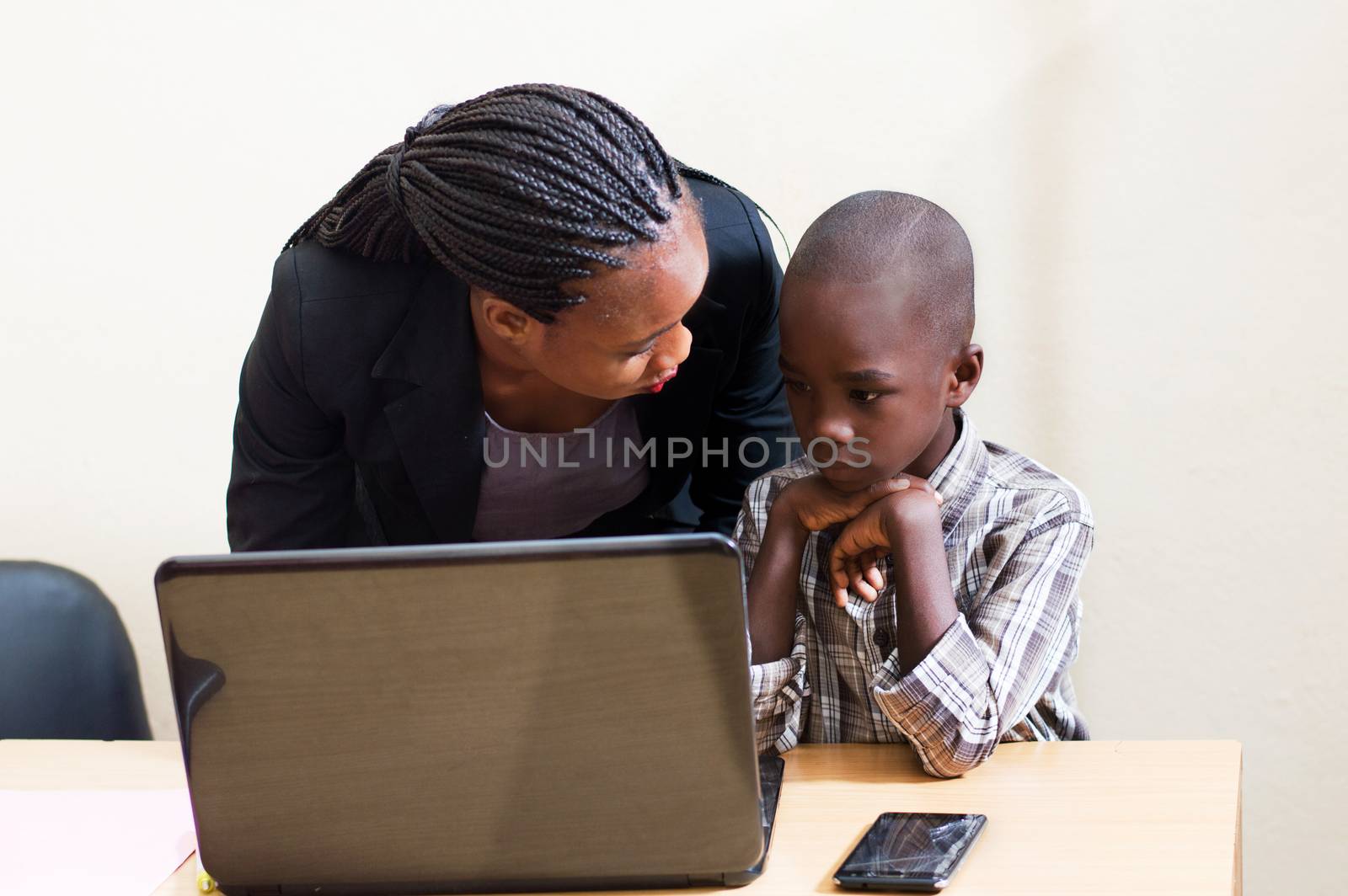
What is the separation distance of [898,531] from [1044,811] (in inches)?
9.8

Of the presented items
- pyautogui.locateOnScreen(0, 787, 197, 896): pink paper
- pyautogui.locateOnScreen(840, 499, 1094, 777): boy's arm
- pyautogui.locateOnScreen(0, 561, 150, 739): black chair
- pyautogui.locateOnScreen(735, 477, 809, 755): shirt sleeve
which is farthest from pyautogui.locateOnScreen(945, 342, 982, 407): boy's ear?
pyautogui.locateOnScreen(0, 561, 150, 739): black chair

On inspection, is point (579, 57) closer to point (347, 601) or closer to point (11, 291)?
point (11, 291)

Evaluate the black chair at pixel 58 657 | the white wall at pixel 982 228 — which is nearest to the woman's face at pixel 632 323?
the white wall at pixel 982 228

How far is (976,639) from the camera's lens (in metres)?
1.01

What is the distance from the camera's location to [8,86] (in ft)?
5.64

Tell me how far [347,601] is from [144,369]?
1.22 meters

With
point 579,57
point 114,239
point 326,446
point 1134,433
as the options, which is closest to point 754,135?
point 579,57

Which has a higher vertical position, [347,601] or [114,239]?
[114,239]

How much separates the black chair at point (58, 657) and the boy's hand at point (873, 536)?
1013mm

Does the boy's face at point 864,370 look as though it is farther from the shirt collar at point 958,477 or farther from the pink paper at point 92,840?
the pink paper at point 92,840

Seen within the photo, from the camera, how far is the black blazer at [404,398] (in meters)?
1.12

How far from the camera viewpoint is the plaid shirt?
945 mm

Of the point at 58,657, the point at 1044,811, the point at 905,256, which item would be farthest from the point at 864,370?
the point at 58,657

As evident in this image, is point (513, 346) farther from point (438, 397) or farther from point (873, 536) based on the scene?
point (873, 536)
